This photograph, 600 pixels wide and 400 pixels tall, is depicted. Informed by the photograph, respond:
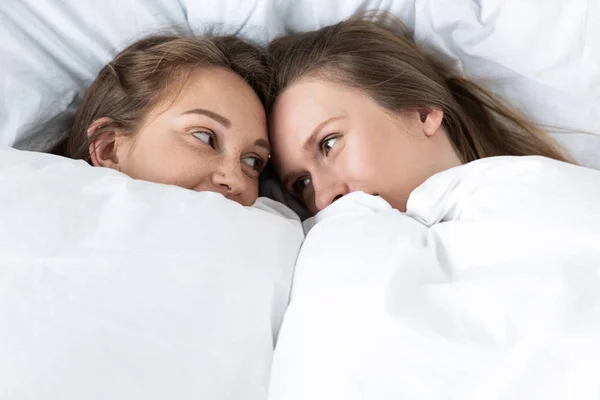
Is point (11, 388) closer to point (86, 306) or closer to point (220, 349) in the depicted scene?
point (86, 306)

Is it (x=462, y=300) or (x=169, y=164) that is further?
(x=169, y=164)

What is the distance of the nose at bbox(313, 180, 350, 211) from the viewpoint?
4.08ft

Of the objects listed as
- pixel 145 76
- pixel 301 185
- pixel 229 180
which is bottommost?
pixel 301 185

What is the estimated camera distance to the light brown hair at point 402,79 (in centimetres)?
132

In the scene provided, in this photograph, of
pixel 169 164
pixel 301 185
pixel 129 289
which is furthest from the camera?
pixel 301 185

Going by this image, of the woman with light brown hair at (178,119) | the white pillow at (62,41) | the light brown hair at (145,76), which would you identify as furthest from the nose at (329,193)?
the white pillow at (62,41)

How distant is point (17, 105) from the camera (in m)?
1.29

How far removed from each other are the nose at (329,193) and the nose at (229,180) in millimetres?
143

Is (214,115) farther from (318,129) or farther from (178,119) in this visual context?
(318,129)

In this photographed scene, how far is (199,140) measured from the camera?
1.18 metres

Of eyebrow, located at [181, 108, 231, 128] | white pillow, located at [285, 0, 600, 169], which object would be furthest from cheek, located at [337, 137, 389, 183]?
white pillow, located at [285, 0, 600, 169]

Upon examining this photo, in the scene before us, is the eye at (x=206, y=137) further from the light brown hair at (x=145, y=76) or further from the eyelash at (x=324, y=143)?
the eyelash at (x=324, y=143)

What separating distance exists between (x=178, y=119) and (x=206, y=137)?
0.06m

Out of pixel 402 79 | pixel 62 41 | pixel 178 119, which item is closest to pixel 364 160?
pixel 402 79
